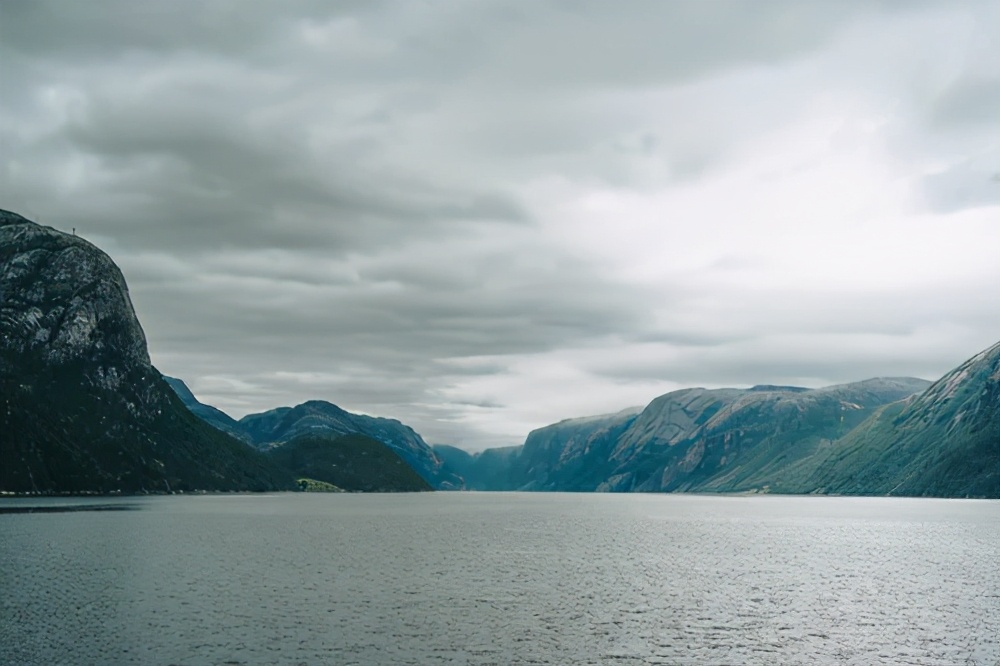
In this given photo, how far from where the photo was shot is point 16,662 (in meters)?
63.3

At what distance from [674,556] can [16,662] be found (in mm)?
118471

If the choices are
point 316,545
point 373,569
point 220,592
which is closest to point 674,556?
point 373,569

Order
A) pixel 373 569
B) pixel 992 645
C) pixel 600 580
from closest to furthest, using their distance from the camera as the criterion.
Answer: pixel 992 645 → pixel 600 580 → pixel 373 569

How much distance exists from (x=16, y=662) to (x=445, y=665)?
110 feet

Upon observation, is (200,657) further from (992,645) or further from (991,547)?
(991,547)

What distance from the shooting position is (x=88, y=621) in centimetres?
8025

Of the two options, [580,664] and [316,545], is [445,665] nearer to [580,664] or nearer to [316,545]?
[580,664]

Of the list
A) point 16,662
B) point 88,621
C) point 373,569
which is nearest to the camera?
point 16,662

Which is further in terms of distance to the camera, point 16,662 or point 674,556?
point 674,556

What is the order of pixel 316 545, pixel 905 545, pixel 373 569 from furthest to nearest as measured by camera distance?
pixel 905 545 < pixel 316 545 < pixel 373 569

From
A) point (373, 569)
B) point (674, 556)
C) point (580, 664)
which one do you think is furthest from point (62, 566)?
point (674, 556)

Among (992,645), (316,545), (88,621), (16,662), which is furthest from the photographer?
(316,545)

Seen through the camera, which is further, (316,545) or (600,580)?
(316,545)

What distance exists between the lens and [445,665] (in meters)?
65.4
